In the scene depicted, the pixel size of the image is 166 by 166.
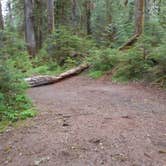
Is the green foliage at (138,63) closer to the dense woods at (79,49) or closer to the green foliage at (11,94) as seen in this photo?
the dense woods at (79,49)

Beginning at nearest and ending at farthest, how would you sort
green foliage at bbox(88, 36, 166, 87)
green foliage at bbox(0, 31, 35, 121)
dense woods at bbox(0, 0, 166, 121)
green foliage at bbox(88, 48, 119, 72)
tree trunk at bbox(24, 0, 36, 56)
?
green foliage at bbox(0, 31, 35, 121) → dense woods at bbox(0, 0, 166, 121) → green foliage at bbox(88, 36, 166, 87) → green foliage at bbox(88, 48, 119, 72) → tree trunk at bbox(24, 0, 36, 56)

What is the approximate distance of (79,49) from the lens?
48.8 ft

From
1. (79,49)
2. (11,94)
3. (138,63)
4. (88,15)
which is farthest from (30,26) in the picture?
(11,94)

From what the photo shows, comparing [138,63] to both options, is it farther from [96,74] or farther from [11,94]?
[11,94]

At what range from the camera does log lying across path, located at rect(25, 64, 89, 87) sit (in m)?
9.93

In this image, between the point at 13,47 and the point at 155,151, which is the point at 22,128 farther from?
the point at 13,47

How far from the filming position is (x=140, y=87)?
8.91m

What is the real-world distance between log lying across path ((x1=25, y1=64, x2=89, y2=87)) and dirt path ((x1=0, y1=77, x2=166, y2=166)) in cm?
267

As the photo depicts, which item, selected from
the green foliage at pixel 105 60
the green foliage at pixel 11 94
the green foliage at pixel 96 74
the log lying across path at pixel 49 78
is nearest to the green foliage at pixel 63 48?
the log lying across path at pixel 49 78

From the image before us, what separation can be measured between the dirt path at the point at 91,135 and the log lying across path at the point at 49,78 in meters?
2.67

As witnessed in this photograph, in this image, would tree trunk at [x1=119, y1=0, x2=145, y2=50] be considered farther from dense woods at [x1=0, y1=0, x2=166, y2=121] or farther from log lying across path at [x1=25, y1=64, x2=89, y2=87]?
log lying across path at [x1=25, y1=64, x2=89, y2=87]

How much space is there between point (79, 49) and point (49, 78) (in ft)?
15.2

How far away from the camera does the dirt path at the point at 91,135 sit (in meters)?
→ 3.83

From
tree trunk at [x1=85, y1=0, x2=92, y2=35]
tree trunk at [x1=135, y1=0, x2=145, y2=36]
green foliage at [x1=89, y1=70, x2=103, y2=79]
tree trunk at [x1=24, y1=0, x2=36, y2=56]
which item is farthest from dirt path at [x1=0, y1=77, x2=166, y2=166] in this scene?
tree trunk at [x1=85, y1=0, x2=92, y2=35]
